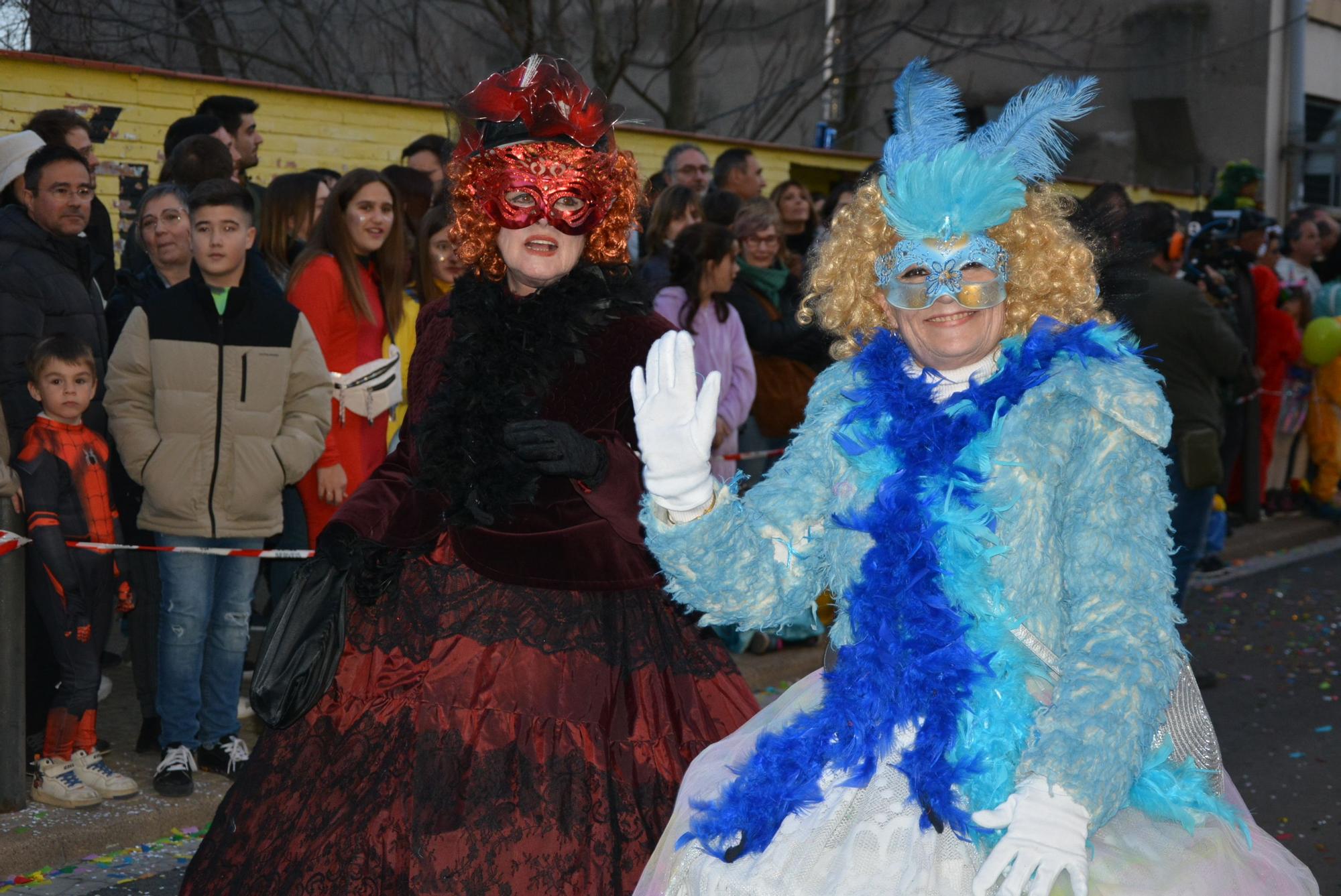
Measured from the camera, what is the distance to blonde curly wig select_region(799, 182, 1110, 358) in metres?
2.77

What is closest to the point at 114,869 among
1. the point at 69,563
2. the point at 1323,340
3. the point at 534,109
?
the point at 69,563

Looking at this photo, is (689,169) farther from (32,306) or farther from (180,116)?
(32,306)

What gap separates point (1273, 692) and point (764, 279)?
3.00m

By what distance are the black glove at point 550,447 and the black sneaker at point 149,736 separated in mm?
2748

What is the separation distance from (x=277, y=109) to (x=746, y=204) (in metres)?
3.46

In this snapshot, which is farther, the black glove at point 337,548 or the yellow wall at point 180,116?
the yellow wall at point 180,116

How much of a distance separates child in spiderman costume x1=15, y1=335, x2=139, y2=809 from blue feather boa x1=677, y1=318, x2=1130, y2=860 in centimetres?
303

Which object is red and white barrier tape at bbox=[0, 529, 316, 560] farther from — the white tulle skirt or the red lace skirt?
the white tulle skirt

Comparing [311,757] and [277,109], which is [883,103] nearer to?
[277,109]

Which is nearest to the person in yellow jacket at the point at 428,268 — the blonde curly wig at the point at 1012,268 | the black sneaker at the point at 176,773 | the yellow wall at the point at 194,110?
the yellow wall at the point at 194,110

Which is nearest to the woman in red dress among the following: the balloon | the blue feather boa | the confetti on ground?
the confetti on ground

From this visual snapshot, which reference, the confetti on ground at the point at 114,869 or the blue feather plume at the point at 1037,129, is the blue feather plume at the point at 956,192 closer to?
the blue feather plume at the point at 1037,129

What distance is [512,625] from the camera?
3430 millimetres

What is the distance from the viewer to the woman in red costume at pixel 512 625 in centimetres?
327
